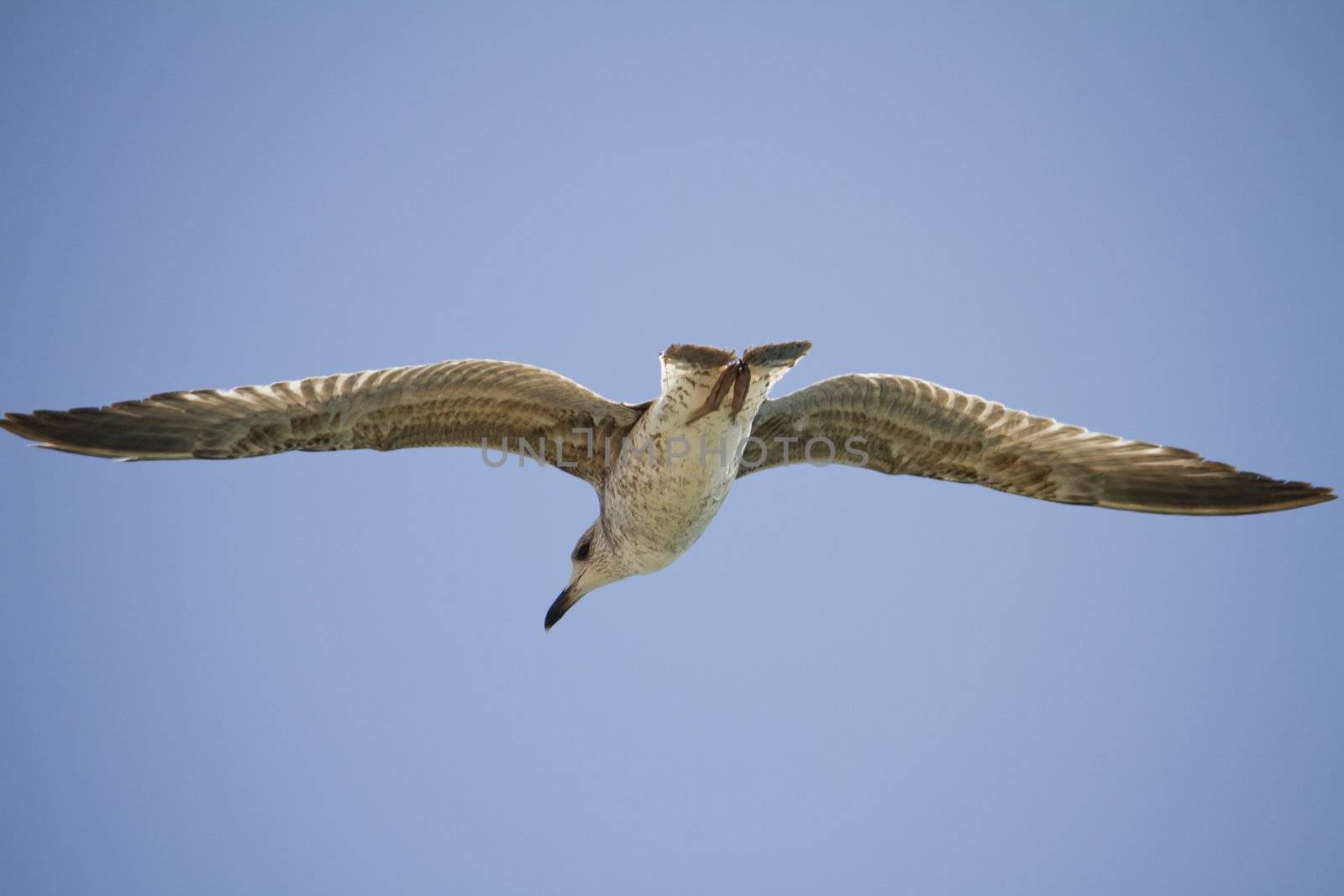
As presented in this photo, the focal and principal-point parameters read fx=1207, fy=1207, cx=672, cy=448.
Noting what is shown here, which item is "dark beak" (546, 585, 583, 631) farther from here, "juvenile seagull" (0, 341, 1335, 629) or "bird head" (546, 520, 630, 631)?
"juvenile seagull" (0, 341, 1335, 629)

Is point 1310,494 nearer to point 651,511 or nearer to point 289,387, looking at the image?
point 651,511

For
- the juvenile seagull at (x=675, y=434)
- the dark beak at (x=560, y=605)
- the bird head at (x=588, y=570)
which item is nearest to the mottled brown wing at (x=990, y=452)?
the juvenile seagull at (x=675, y=434)

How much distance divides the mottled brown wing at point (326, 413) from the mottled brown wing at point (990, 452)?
4.52 feet

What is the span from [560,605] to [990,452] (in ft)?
11.4

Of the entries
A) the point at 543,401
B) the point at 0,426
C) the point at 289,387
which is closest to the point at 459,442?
the point at 543,401

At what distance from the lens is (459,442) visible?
834cm

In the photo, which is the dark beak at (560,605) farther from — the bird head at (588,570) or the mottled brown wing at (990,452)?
the mottled brown wing at (990,452)

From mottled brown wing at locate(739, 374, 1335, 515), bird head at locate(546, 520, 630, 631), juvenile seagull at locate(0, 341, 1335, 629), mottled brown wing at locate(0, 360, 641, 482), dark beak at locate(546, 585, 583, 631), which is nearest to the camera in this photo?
juvenile seagull at locate(0, 341, 1335, 629)

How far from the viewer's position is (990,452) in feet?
28.2

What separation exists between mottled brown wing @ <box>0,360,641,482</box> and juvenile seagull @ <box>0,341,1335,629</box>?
0.4 inches

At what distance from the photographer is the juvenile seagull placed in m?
7.62

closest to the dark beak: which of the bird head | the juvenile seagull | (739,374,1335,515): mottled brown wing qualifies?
the bird head

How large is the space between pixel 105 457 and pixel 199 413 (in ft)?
2.12

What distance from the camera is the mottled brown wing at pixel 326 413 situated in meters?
7.73
